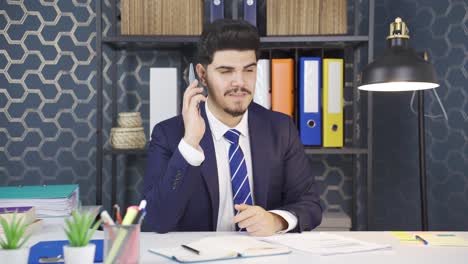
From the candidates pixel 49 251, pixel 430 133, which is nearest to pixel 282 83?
pixel 430 133

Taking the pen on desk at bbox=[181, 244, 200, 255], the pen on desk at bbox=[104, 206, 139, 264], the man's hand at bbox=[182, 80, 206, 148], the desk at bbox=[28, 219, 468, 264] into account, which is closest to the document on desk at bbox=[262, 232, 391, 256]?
the desk at bbox=[28, 219, 468, 264]

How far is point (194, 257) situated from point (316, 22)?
4.99 feet

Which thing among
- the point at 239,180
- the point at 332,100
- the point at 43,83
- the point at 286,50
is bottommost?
the point at 239,180

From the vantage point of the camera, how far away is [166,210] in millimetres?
1823

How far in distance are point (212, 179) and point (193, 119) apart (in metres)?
0.21

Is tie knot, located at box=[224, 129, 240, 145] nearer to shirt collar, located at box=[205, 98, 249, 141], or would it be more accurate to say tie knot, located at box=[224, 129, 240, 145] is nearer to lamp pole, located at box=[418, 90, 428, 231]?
shirt collar, located at box=[205, 98, 249, 141]

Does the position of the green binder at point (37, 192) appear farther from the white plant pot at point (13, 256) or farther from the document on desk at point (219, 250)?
the white plant pot at point (13, 256)

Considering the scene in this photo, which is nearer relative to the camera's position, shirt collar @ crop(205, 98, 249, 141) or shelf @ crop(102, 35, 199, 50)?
shirt collar @ crop(205, 98, 249, 141)

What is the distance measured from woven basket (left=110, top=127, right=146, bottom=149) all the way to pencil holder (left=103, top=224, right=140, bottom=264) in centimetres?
148

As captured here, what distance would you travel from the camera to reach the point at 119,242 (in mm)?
1155

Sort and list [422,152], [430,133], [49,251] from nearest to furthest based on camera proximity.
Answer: [49,251], [422,152], [430,133]

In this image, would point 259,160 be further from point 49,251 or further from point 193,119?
point 49,251

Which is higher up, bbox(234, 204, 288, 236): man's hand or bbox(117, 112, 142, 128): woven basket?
bbox(117, 112, 142, 128): woven basket

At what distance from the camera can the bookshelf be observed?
2594 mm
